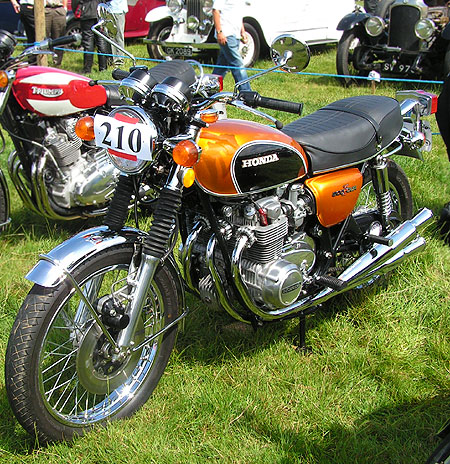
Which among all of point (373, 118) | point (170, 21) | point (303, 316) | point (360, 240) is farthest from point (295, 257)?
point (170, 21)

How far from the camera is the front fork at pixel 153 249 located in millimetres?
2287

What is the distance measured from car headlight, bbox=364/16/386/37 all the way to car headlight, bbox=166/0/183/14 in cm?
311

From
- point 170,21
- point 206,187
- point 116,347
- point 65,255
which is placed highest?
point 206,187

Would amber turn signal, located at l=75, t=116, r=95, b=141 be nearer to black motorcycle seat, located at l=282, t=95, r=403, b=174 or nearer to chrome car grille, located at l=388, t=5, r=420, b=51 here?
black motorcycle seat, located at l=282, t=95, r=403, b=174

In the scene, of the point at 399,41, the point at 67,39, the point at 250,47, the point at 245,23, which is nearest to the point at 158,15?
the point at 245,23

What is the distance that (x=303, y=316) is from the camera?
296cm

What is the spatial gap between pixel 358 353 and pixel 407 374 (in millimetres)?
262

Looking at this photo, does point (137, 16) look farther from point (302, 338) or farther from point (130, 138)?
point (130, 138)

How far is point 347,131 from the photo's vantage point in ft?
9.55

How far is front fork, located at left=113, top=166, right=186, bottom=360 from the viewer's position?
2.29 metres

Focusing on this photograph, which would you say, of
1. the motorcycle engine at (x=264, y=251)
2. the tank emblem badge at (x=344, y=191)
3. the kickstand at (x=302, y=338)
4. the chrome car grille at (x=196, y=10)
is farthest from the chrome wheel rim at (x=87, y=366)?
the chrome car grille at (x=196, y=10)

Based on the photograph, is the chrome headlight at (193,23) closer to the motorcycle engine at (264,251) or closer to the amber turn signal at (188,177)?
the motorcycle engine at (264,251)

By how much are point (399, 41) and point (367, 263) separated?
613 centimetres

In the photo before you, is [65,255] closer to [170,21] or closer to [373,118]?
[373,118]
